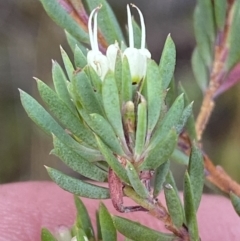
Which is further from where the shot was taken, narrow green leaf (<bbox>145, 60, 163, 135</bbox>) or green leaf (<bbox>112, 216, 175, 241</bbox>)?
green leaf (<bbox>112, 216, 175, 241</bbox>)

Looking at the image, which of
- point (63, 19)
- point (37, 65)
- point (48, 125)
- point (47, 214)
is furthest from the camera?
point (37, 65)

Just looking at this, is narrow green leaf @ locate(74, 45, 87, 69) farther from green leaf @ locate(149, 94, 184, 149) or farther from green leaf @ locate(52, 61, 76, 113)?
green leaf @ locate(149, 94, 184, 149)

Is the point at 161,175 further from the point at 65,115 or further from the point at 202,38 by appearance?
the point at 202,38

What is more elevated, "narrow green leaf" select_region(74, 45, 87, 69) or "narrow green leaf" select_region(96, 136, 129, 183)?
"narrow green leaf" select_region(74, 45, 87, 69)

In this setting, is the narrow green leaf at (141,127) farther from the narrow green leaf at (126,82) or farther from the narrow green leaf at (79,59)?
the narrow green leaf at (79,59)

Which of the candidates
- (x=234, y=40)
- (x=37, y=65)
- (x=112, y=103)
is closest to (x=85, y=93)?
(x=112, y=103)

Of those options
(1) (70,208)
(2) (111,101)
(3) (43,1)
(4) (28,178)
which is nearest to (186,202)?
(2) (111,101)

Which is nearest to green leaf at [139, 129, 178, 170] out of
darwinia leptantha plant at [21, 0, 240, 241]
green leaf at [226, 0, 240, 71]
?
darwinia leptantha plant at [21, 0, 240, 241]

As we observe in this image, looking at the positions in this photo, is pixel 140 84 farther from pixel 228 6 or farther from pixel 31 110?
pixel 228 6
